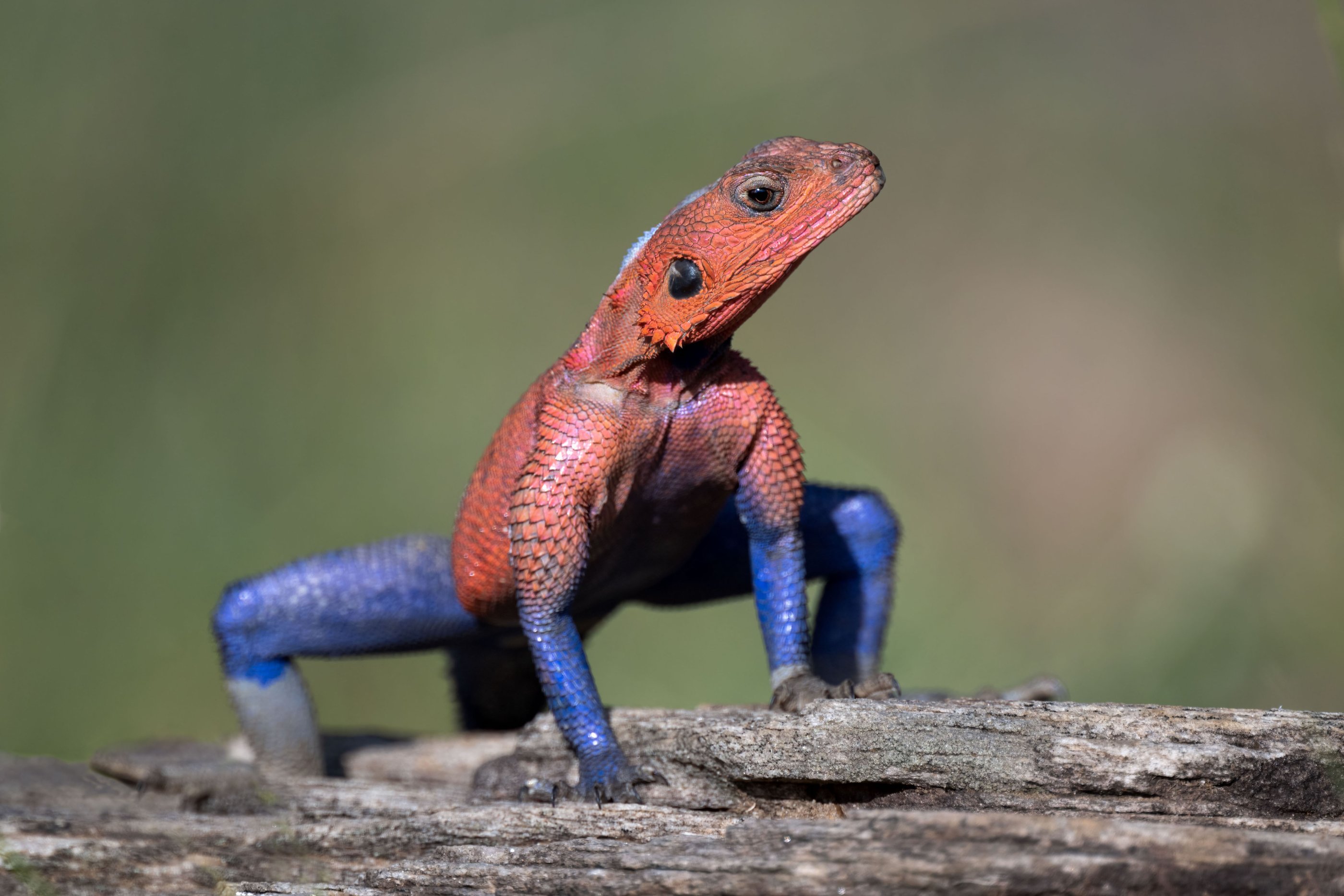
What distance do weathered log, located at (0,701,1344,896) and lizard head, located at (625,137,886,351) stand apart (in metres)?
0.90

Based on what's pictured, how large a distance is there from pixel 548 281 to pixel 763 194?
459 cm

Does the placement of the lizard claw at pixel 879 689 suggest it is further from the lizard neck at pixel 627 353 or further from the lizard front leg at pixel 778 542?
the lizard neck at pixel 627 353

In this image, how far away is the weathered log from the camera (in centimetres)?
211

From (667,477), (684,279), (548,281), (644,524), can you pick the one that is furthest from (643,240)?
(548,281)

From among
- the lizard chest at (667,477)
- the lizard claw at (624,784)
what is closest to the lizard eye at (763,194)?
the lizard chest at (667,477)

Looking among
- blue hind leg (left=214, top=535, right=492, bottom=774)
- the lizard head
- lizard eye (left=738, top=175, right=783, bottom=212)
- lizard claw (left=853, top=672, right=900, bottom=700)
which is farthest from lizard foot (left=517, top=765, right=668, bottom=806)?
lizard eye (left=738, top=175, right=783, bottom=212)

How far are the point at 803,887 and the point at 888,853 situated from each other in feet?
0.52

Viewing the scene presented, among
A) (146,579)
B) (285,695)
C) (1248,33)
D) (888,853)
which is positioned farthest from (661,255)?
(1248,33)

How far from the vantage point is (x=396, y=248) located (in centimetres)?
741

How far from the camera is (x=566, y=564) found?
296 cm

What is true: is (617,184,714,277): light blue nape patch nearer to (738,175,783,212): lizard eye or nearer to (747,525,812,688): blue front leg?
(738,175,783,212): lizard eye

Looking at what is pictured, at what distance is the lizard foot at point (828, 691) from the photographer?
292cm

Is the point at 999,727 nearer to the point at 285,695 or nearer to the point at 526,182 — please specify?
the point at 285,695

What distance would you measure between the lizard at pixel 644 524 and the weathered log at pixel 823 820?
204mm
